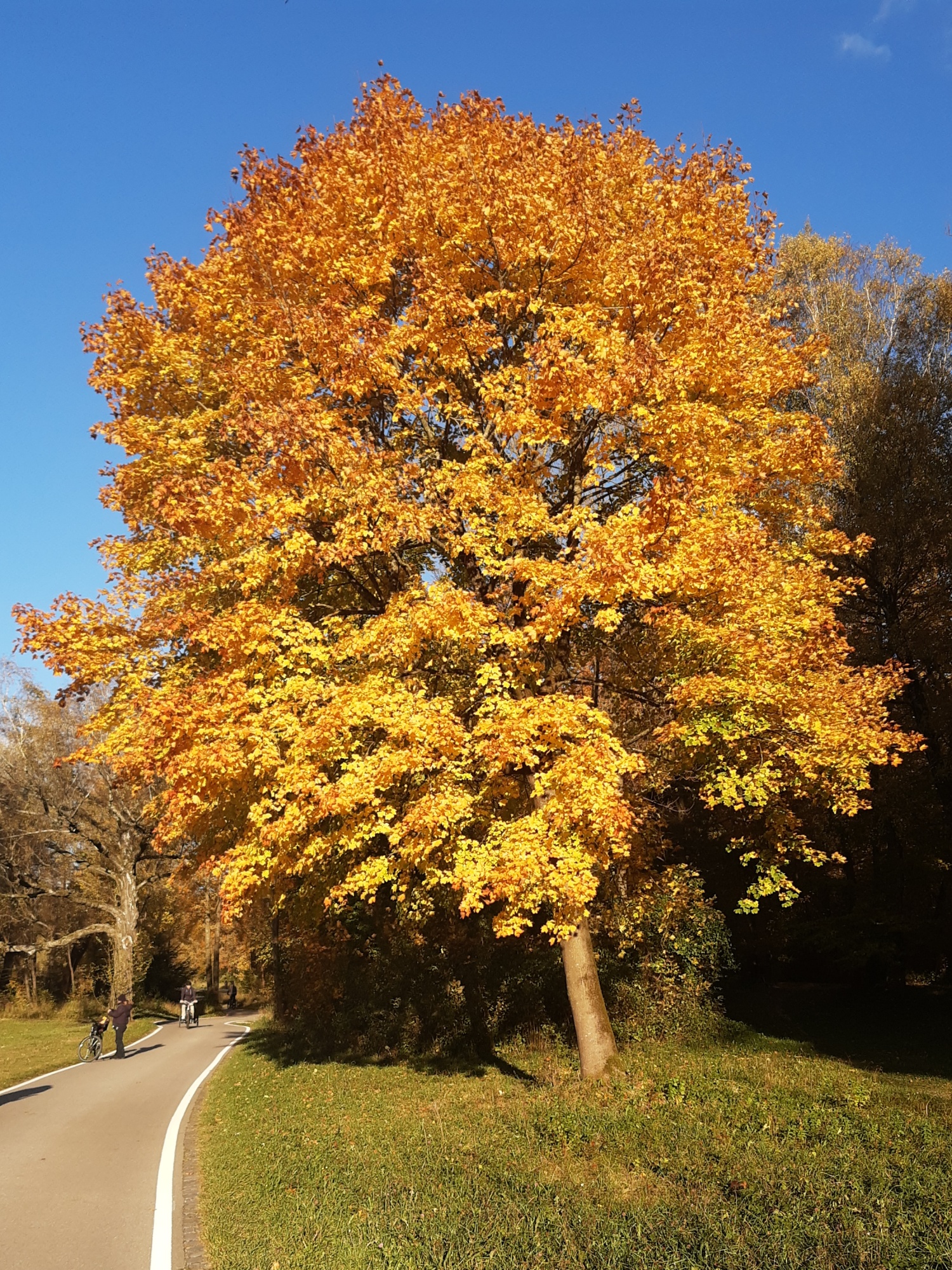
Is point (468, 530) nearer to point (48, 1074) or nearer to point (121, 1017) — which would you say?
point (48, 1074)

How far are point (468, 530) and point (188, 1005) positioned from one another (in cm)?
2656

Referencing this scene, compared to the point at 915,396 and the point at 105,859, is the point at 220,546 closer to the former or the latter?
the point at 915,396

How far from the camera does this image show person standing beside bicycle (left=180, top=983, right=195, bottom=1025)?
3077 cm

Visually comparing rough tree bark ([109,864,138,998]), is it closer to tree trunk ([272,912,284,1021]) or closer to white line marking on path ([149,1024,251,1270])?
tree trunk ([272,912,284,1021])

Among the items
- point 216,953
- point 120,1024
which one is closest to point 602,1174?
point 120,1024

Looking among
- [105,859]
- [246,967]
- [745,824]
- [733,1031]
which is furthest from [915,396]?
[246,967]

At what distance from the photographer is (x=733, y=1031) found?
632 inches

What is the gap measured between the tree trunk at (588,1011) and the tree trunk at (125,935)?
2457 cm

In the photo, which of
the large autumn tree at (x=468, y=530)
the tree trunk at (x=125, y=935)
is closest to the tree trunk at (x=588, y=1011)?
the large autumn tree at (x=468, y=530)

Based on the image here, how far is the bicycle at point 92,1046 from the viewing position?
21.5 metres

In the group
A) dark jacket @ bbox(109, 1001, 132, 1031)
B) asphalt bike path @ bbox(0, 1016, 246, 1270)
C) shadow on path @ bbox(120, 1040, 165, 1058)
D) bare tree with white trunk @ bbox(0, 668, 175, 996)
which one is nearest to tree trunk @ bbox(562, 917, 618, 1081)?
asphalt bike path @ bbox(0, 1016, 246, 1270)

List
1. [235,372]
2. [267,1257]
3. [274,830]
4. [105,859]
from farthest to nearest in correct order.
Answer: [105,859] < [235,372] < [274,830] < [267,1257]

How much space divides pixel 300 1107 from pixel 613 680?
8054 mm

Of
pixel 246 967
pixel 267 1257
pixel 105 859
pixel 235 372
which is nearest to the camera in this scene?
pixel 267 1257
